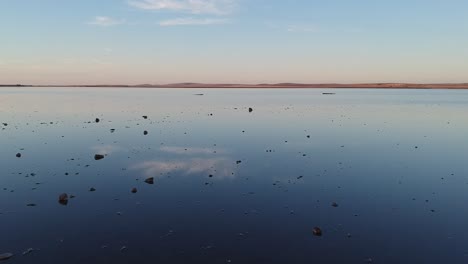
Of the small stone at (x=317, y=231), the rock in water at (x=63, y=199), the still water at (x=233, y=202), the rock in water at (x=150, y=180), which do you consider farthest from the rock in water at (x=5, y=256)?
the small stone at (x=317, y=231)

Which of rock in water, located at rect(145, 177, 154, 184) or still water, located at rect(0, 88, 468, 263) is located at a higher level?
rock in water, located at rect(145, 177, 154, 184)

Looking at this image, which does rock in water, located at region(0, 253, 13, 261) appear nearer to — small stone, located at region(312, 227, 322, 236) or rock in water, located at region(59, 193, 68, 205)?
rock in water, located at region(59, 193, 68, 205)

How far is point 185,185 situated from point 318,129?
29014 millimetres

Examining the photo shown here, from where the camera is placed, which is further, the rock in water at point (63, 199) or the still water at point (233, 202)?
the rock in water at point (63, 199)

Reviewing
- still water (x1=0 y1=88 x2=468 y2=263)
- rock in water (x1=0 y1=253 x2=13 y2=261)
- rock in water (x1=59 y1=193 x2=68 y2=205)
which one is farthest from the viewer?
rock in water (x1=59 y1=193 x2=68 y2=205)

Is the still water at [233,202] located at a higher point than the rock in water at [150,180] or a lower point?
lower

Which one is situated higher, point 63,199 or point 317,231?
point 63,199

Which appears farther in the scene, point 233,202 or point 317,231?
point 233,202

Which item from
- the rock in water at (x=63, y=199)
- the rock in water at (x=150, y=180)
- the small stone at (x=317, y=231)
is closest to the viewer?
the small stone at (x=317, y=231)

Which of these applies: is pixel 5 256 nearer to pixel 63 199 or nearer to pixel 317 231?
pixel 63 199

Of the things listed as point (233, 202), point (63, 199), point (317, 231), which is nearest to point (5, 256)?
point (63, 199)

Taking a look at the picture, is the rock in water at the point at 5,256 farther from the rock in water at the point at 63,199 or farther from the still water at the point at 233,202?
the rock in water at the point at 63,199

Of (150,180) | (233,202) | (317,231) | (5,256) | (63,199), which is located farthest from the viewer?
(150,180)

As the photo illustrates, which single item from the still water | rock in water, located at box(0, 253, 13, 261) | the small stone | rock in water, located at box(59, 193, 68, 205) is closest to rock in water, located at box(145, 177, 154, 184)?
the still water
